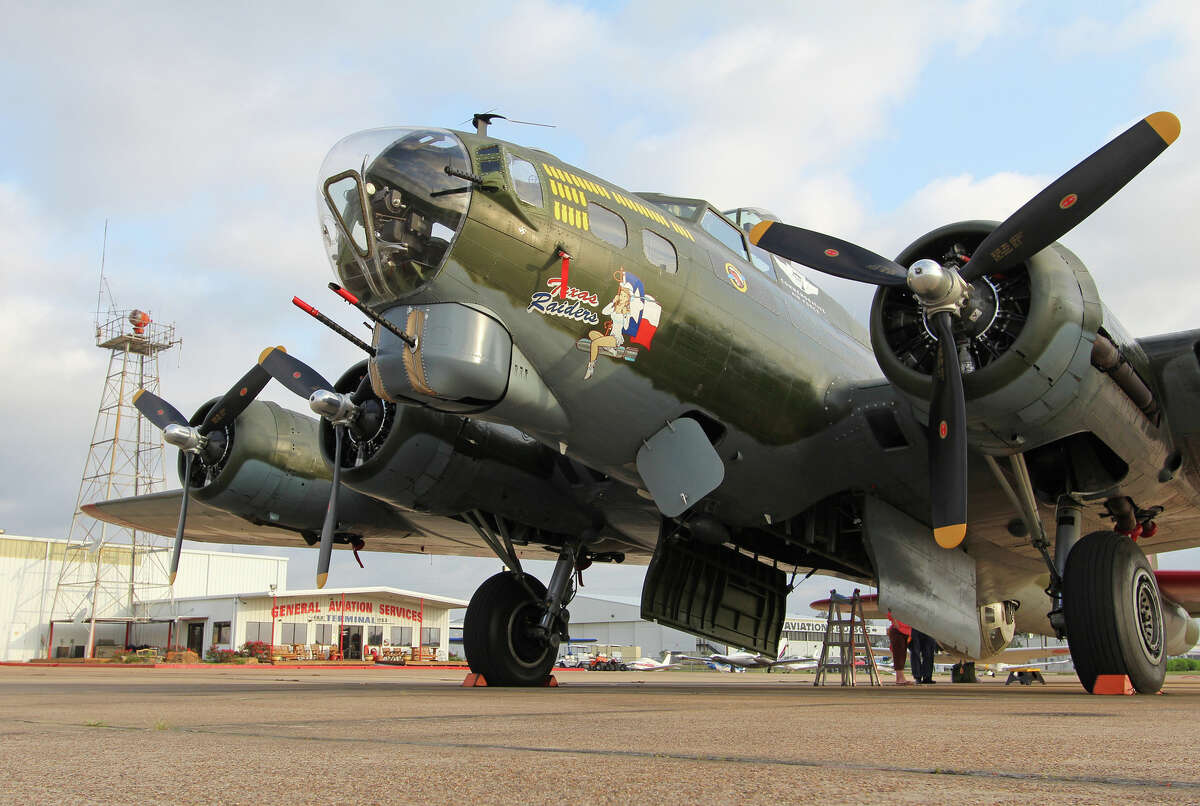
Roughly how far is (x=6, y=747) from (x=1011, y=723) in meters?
4.01

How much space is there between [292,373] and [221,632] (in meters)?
40.3

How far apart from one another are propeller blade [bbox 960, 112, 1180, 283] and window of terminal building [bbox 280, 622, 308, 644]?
1761 inches

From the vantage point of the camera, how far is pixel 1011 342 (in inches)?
304

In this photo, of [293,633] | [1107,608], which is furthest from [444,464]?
[293,633]

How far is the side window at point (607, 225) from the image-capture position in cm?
799

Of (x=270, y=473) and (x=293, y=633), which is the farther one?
(x=293, y=633)

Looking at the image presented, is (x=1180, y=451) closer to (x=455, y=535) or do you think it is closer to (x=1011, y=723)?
(x=1011, y=723)

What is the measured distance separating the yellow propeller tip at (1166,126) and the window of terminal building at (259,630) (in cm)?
4551

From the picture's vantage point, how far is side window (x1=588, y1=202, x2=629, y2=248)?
7.99m

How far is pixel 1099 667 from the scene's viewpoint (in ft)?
25.9

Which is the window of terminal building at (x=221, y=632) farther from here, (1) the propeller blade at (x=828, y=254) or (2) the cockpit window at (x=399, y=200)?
(1) the propeller blade at (x=828, y=254)

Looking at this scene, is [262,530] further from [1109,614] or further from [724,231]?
[1109,614]

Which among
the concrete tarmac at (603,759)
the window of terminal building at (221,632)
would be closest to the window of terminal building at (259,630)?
the window of terminal building at (221,632)

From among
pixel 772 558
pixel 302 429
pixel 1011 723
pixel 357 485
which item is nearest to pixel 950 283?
pixel 1011 723
